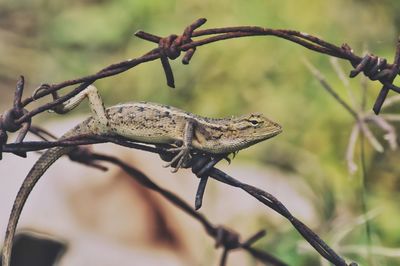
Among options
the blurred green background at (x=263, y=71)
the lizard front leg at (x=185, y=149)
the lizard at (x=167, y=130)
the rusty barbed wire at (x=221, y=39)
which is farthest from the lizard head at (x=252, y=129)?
the blurred green background at (x=263, y=71)

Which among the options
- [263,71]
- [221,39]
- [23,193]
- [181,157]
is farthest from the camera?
[263,71]

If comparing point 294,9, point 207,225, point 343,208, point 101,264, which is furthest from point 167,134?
point 294,9

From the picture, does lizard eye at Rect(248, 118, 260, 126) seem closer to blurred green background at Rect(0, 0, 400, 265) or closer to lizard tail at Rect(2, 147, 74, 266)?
lizard tail at Rect(2, 147, 74, 266)

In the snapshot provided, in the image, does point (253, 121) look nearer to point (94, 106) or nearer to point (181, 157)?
point (181, 157)

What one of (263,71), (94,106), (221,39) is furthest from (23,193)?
(263,71)

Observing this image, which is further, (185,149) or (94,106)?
(94,106)

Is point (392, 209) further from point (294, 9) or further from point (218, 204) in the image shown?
point (294, 9)

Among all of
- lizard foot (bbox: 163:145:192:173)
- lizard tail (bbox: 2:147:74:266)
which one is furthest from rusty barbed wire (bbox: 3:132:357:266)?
lizard tail (bbox: 2:147:74:266)

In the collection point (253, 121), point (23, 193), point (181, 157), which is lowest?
point (23, 193)
